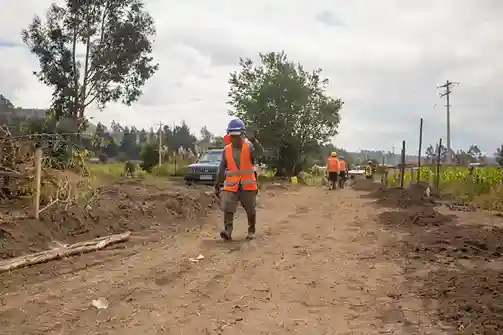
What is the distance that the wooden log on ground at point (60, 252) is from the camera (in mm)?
6423

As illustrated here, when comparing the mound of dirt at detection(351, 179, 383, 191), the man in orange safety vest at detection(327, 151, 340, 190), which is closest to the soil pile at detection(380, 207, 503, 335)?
A: the man in orange safety vest at detection(327, 151, 340, 190)

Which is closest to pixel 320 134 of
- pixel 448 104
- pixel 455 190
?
pixel 455 190

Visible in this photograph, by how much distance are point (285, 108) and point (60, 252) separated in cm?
2858

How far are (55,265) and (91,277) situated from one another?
906mm

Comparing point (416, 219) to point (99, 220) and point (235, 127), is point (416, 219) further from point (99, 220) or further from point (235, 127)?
point (99, 220)

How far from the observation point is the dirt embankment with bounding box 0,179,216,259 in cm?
746

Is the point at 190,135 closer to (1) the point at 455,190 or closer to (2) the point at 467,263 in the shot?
(1) the point at 455,190

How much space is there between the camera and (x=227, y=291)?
555cm

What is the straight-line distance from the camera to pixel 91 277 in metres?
6.07

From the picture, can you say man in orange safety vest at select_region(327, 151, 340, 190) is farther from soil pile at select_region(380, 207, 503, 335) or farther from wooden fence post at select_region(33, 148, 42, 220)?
wooden fence post at select_region(33, 148, 42, 220)

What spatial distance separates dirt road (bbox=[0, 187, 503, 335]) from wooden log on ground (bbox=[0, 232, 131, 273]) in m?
0.13

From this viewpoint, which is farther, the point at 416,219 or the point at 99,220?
the point at 416,219

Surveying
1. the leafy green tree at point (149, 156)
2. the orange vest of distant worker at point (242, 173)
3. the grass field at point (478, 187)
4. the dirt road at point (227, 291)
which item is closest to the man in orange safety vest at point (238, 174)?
the orange vest of distant worker at point (242, 173)

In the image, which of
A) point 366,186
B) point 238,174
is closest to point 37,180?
point 238,174
